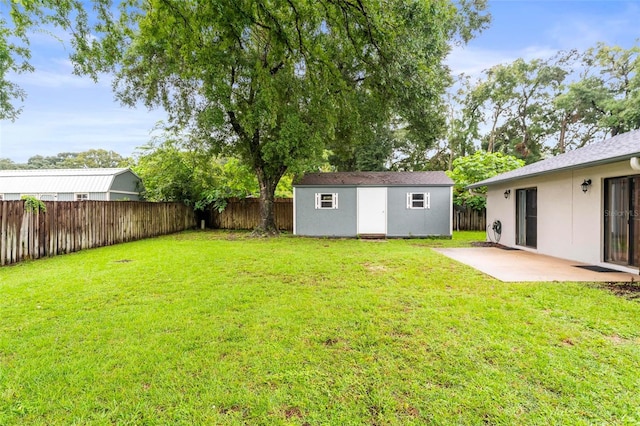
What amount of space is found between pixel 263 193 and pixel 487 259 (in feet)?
26.8

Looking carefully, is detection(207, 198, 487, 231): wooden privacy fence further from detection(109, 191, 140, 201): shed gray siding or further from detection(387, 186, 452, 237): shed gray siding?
detection(109, 191, 140, 201): shed gray siding

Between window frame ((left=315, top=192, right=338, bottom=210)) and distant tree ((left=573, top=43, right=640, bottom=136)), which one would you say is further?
distant tree ((left=573, top=43, right=640, bottom=136))

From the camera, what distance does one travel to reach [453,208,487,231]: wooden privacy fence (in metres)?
14.2

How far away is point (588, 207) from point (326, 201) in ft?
25.7

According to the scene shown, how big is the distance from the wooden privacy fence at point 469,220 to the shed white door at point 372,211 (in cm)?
461

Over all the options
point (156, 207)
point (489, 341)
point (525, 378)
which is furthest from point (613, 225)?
point (156, 207)

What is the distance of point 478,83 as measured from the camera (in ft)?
72.1

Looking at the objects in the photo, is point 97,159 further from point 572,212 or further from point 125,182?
point 572,212

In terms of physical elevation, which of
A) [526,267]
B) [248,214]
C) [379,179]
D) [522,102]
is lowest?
[526,267]

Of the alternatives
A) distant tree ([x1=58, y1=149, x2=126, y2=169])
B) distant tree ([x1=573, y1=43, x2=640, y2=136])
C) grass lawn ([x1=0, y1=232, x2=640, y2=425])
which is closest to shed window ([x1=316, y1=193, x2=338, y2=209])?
grass lawn ([x1=0, y1=232, x2=640, y2=425])

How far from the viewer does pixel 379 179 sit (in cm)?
1228

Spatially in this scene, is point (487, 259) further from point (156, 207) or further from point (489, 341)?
point (156, 207)

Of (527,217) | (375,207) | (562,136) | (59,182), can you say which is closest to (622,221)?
(527,217)

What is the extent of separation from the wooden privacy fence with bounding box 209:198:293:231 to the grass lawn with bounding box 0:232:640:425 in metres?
9.72
